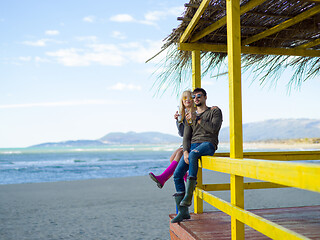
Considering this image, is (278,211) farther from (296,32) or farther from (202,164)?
(296,32)

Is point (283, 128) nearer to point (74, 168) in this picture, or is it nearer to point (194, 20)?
point (74, 168)

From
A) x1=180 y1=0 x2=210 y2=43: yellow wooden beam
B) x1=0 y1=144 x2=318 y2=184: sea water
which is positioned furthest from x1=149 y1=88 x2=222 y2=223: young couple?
x1=0 y1=144 x2=318 y2=184: sea water

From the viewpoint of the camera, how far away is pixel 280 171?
6.36 feet

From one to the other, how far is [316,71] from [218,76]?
1528mm

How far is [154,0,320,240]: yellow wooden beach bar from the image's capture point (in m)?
2.58

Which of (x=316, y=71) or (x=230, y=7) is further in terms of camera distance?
(x=316, y=71)

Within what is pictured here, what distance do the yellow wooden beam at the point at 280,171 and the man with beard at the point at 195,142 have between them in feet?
2.05

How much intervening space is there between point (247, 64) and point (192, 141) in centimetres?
197

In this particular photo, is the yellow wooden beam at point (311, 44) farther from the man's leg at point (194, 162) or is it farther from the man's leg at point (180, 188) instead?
the man's leg at point (180, 188)

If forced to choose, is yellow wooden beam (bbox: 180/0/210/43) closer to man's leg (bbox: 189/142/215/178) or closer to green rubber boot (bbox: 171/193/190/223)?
man's leg (bbox: 189/142/215/178)

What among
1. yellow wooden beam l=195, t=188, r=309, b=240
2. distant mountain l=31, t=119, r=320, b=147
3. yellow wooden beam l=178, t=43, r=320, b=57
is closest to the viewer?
yellow wooden beam l=195, t=188, r=309, b=240

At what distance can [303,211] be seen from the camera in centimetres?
443

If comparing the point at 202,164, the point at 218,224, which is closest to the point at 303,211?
the point at 218,224

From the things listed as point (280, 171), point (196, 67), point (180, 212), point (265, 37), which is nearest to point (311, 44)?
point (265, 37)
